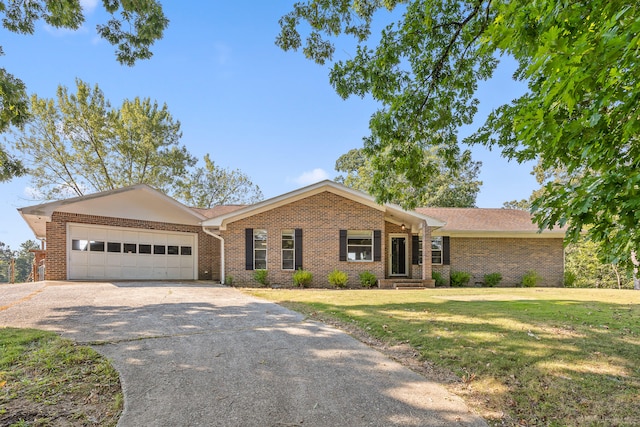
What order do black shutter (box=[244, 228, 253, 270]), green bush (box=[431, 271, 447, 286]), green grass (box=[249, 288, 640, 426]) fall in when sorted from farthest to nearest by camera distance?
green bush (box=[431, 271, 447, 286]), black shutter (box=[244, 228, 253, 270]), green grass (box=[249, 288, 640, 426])

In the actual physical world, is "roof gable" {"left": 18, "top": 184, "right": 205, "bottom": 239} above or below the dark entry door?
above

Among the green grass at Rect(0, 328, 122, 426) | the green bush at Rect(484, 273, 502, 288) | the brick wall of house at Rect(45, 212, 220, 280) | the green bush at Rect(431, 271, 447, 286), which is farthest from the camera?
the green bush at Rect(484, 273, 502, 288)

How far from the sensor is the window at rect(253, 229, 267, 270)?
14523mm

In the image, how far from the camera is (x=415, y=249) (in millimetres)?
16047

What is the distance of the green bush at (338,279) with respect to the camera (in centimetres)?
1402

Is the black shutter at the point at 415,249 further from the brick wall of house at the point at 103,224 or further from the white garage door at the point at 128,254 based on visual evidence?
the white garage door at the point at 128,254

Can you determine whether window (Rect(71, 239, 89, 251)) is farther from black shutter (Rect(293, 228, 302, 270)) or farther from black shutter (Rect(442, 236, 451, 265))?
black shutter (Rect(442, 236, 451, 265))

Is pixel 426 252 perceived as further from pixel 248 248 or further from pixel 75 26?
pixel 75 26

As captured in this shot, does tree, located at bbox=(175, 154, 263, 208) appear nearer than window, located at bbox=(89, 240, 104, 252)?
No

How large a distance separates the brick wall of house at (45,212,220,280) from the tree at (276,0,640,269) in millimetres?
11100

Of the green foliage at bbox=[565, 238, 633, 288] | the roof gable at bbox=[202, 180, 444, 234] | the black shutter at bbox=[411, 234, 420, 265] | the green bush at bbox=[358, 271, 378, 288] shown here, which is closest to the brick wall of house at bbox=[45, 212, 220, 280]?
the roof gable at bbox=[202, 180, 444, 234]

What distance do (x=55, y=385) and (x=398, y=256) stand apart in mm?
14849

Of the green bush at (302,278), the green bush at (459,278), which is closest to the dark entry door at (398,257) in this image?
the green bush at (459,278)

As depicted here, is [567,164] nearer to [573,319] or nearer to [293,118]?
[573,319]
